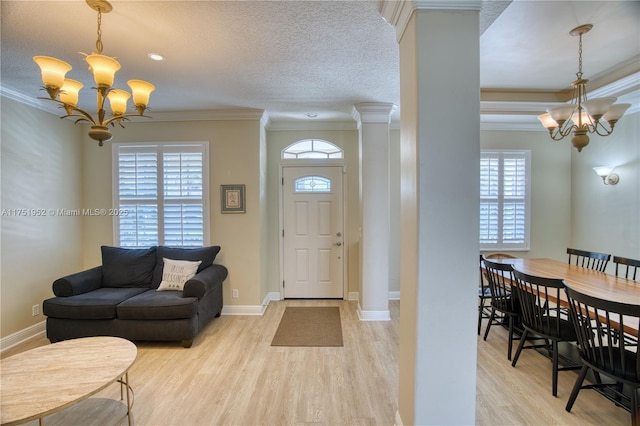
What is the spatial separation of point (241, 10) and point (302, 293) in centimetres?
368

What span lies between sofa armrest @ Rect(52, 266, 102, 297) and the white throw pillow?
783 millimetres

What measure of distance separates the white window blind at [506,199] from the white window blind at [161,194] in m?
4.23

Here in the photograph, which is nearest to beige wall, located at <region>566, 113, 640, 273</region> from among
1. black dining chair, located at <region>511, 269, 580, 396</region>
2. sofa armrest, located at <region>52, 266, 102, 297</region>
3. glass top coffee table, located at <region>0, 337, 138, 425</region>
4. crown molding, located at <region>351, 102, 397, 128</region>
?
black dining chair, located at <region>511, 269, 580, 396</region>

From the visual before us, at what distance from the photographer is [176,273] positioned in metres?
3.33

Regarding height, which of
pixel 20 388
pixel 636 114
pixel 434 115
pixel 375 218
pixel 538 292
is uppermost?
pixel 636 114

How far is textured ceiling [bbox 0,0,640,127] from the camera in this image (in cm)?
185

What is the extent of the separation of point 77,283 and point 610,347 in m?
4.67

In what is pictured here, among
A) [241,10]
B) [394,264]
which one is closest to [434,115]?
[241,10]

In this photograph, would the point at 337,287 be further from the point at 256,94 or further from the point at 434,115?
the point at 434,115

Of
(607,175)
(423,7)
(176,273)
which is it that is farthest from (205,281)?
(607,175)

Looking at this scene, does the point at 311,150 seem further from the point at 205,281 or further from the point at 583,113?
the point at 583,113

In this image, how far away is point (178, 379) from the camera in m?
2.41

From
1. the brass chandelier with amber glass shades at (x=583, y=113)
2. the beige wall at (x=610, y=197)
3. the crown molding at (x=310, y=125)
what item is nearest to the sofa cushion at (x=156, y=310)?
the crown molding at (x=310, y=125)

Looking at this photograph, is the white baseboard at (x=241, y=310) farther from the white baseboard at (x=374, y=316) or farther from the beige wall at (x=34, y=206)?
the beige wall at (x=34, y=206)
